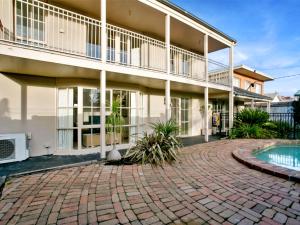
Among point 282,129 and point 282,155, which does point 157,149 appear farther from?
point 282,129

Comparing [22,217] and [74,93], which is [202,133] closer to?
[74,93]

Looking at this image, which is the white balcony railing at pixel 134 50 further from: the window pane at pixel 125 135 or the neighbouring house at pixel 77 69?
the window pane at pixel 125 135

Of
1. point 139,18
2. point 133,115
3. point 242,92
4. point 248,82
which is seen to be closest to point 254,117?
point 242,92

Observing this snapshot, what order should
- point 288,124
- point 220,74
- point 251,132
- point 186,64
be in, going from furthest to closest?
point 220,74 → point 186,64 → point 288,124 → point 251,132

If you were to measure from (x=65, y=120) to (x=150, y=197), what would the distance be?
4916 mm

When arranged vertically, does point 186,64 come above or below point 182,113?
above

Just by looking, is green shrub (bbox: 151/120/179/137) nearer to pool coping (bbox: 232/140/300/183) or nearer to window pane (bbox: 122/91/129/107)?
pool coping (bbox: 232/140/300/183)

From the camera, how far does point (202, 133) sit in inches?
522

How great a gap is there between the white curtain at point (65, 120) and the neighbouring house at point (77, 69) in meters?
0.03

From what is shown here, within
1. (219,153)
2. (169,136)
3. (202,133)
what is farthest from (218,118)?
(169,136)

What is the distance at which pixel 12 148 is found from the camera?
19.6 feet

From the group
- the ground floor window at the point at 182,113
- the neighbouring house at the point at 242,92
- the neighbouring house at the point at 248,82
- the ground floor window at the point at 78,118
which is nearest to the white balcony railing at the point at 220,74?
the neighbouring house at the point at 242,92

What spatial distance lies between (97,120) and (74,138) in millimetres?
1031

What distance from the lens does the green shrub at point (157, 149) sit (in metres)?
5.89
